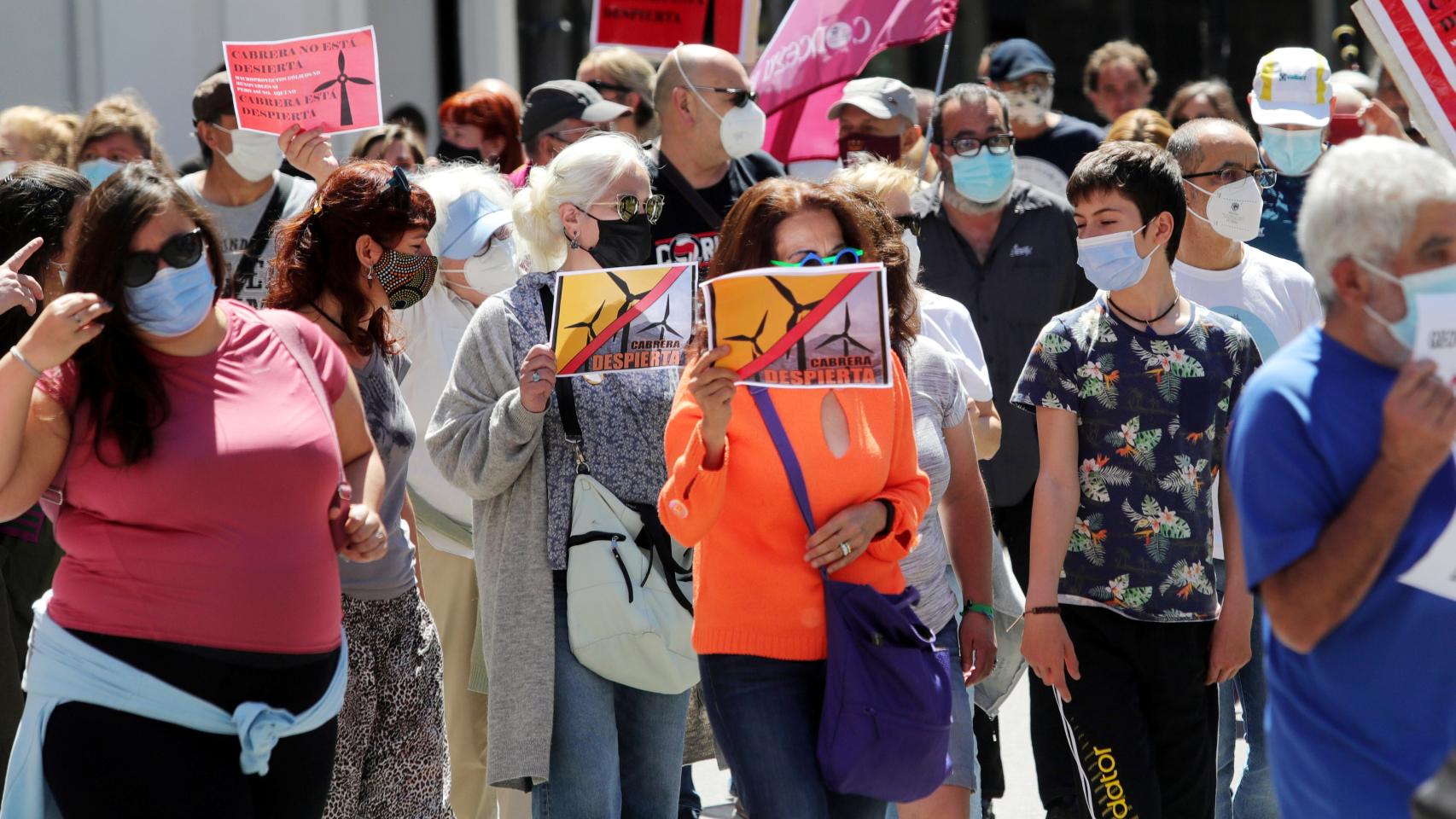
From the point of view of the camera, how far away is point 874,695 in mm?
3533

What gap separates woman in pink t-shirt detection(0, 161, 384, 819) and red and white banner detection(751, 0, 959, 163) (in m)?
4.24

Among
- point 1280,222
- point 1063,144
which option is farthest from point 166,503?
point 1063,144

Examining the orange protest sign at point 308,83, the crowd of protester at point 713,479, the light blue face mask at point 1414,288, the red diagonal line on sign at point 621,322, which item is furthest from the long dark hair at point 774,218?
the orange protest sign at point 308,83

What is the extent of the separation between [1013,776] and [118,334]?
13.1 feet

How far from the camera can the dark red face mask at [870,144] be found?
7340mm

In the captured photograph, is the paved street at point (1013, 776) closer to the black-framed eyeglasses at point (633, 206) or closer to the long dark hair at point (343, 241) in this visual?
the black-framed eyeglasses at point (633, 206)

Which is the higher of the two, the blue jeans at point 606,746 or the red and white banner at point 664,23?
the red and white banner at point 664,23

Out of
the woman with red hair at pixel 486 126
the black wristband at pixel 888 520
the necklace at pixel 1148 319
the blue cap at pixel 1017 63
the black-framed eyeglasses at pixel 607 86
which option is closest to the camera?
the black wristband at pixel 888 520

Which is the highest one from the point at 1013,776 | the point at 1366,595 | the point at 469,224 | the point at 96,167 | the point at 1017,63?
the point at 1366,595

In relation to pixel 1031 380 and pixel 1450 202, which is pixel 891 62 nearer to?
pixel 1031 380

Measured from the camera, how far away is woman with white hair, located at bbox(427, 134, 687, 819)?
4281 mm

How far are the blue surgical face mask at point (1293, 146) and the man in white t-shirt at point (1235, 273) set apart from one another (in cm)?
97

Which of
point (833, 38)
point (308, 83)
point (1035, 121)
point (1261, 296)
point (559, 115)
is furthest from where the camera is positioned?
point (1035, 121)

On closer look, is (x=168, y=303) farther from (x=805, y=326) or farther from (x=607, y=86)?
(x=607, y=86)
